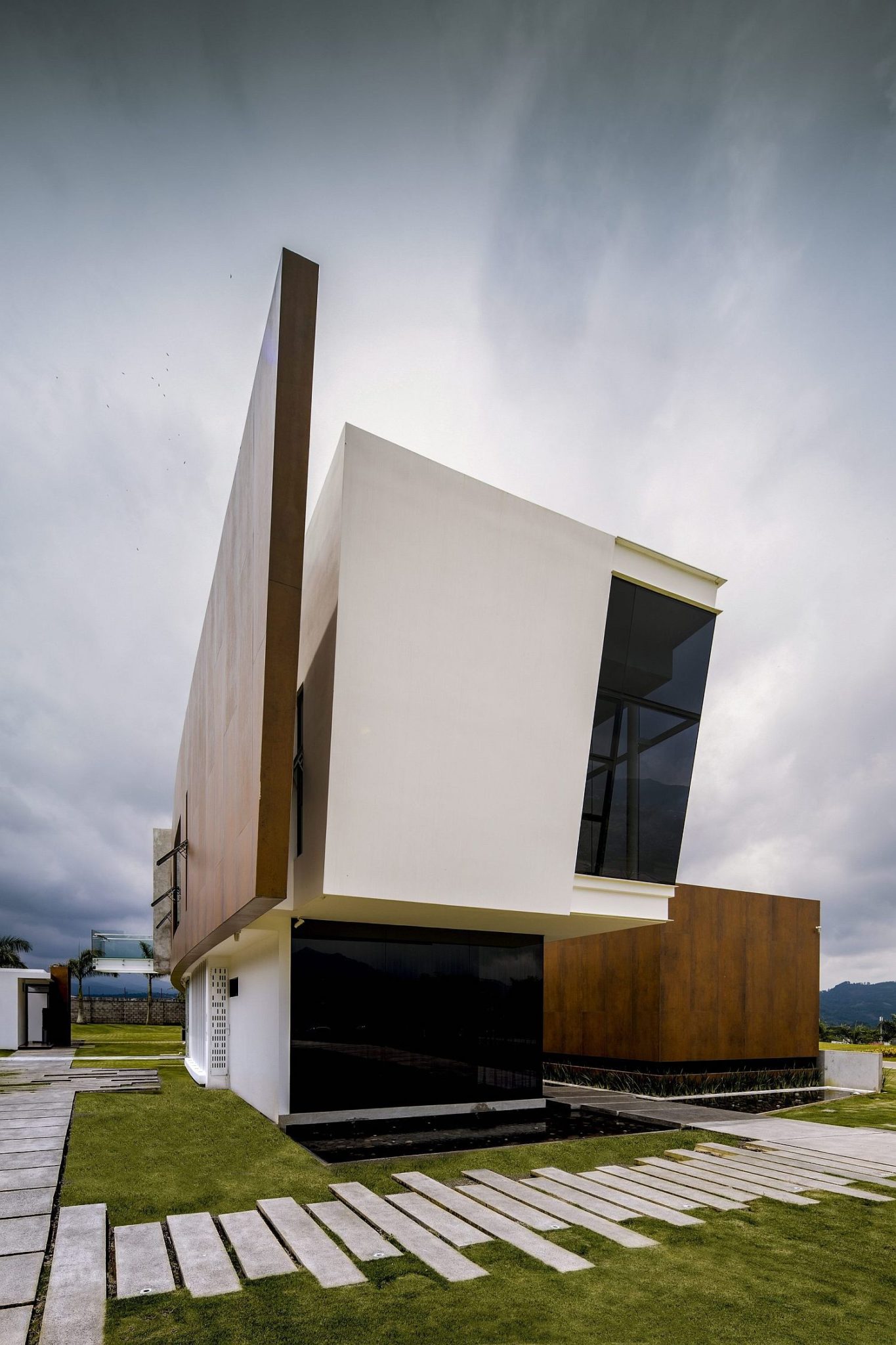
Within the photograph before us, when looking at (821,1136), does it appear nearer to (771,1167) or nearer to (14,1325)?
(771,1167)

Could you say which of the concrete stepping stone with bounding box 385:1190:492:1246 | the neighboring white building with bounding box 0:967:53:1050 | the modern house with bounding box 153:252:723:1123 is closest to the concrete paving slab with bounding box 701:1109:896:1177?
the modern house with bounding box 153:252:723:1123

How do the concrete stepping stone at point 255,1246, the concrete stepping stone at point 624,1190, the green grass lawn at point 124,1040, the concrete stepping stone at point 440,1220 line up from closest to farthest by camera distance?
the concrete stepping stone at point 255,1246 → the concrete stepping stone at point 440,1220 → the concrete stepping stone at point 624,1190 → the green grass lawn at point 124,1040

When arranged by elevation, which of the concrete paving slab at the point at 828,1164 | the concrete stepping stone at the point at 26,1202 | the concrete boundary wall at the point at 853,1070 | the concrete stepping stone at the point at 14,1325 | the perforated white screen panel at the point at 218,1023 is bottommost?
the concrete boundary wall at the point at 853,1070

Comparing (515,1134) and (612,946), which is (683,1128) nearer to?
(515,1134)

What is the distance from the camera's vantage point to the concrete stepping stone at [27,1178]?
7289 mm

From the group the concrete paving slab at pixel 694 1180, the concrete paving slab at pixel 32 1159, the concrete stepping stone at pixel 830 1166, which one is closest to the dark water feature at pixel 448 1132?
the concrete paving slab at pixel 694 1180

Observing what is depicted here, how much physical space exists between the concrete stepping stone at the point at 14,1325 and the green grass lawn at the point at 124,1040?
770 inches

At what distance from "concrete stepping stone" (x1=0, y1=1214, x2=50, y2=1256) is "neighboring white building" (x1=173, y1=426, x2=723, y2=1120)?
12.3ft

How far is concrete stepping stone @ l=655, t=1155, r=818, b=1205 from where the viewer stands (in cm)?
725

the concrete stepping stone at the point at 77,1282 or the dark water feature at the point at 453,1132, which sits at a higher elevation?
the concrete stepping stone at the point at 77,1282

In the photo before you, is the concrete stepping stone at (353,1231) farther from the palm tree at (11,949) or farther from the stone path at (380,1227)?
the palm tree at (11,949)

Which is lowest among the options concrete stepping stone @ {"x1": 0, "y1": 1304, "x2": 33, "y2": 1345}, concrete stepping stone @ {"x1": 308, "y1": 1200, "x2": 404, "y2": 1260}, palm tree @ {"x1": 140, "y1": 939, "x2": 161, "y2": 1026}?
palm tree @ {"x1": 140, "y1": 939, "x2": 161, "y2": 1026}

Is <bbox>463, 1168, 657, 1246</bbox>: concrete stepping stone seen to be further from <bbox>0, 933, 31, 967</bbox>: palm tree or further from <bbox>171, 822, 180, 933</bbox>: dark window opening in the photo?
<bbox>0, 933, 31, 967</bbox>: palm tree

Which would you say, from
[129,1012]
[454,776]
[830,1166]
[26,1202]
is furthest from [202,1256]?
[129,1012]
